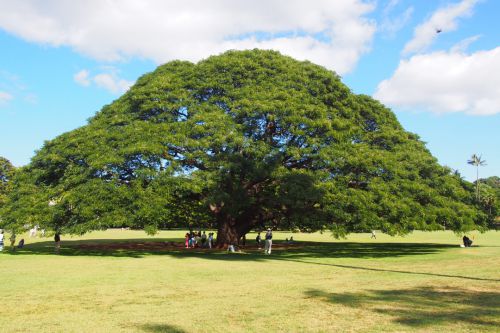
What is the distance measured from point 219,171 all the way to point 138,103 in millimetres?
8589

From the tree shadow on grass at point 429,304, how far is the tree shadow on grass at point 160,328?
13.9ft

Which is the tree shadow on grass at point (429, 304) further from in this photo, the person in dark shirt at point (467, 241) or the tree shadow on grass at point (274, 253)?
the person in dark shirt at point (467, 241)

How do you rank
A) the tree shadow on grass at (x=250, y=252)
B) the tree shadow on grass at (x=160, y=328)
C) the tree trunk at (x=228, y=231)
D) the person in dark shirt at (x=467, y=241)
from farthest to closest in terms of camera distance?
the tree trunk at (x=228, y=231) → the person in dark shirt at (x=467, y=241) → the tree shadow on grass at (x=250, y=252) → the tree shadow on grass at (x=160, y=328)

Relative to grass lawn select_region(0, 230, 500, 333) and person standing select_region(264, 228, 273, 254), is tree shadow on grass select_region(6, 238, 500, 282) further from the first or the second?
grass lawn select_region(0, 230, 500, 333)

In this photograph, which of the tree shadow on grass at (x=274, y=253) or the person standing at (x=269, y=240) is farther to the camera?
the person standing at (x=269, y=240)

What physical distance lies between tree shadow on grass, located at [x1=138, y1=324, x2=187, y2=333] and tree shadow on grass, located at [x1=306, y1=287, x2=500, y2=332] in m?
4.24

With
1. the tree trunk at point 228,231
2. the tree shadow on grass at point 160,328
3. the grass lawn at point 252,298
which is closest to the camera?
the tree shadow on grass at point 160,328

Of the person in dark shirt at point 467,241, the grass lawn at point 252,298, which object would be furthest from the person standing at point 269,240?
the person in dark shirt at point 467,241

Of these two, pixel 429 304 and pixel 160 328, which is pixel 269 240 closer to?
pixel 429 304

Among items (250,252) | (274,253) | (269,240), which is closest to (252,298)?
(269,240)

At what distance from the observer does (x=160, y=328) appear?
26.1 feet

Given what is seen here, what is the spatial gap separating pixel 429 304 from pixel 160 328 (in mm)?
6263

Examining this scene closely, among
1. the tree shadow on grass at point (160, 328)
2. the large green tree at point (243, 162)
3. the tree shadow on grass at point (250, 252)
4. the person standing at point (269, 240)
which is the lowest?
the tree shadow on grass at point (160, 328)

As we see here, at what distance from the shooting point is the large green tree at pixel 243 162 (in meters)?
22.3
